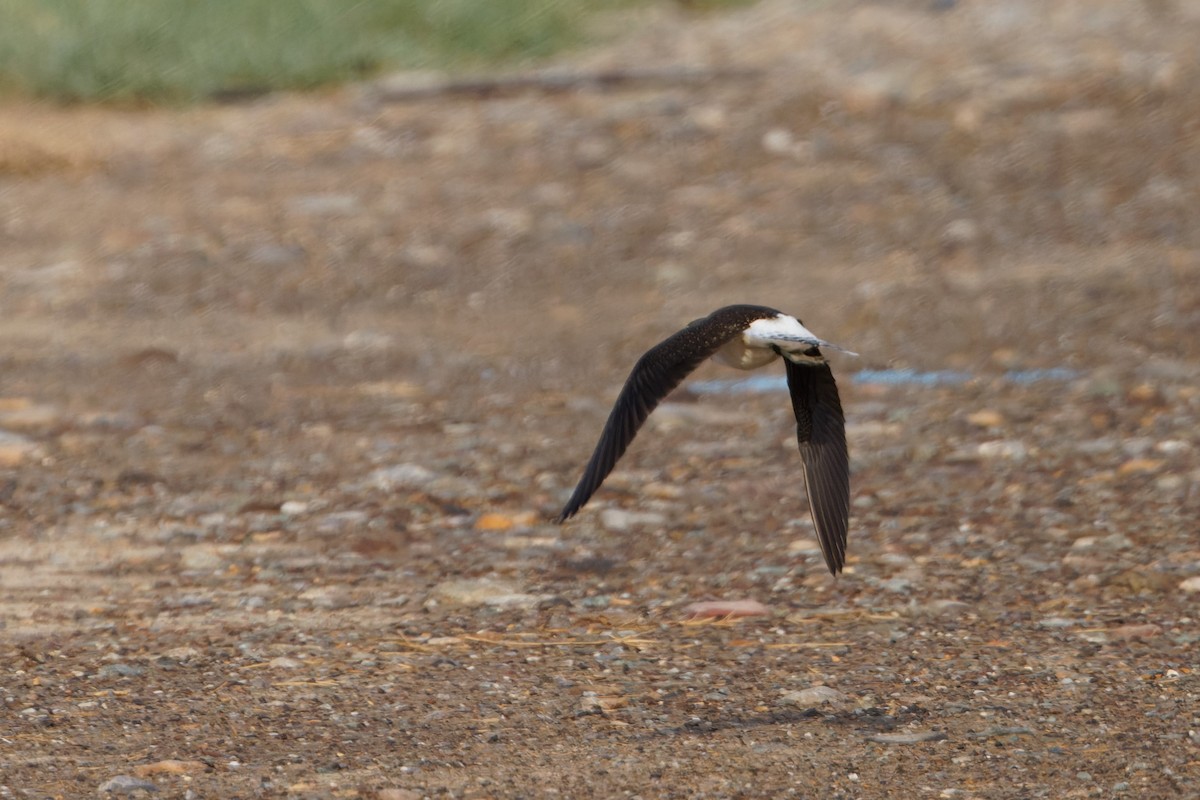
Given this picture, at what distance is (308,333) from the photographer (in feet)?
25.6

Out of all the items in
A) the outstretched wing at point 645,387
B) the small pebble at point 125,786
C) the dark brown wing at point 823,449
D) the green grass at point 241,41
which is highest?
the green grass at point 241,41

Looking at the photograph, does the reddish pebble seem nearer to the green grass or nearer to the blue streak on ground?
the blue streak on ground

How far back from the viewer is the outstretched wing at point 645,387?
3494mm

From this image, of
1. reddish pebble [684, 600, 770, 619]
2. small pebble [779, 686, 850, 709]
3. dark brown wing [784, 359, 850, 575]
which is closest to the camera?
small pebble [779, 686, 850, 709]

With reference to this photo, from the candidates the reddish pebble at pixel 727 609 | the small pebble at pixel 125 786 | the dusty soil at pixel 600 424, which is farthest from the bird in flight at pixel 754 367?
the small pebble at pixel 125 786

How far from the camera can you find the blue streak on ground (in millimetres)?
6836

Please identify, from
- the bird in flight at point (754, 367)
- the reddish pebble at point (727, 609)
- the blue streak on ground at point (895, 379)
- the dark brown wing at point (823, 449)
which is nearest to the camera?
the bird in flight at point (754, 367)

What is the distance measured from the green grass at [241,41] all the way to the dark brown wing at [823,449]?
24.0 ft

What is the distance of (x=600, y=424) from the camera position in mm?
6461

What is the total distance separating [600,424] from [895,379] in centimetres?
113

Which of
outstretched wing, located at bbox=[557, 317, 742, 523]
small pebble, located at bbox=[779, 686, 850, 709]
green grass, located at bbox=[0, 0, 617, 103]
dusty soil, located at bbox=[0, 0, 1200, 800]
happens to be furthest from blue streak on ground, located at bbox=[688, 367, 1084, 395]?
green grass, located at bbox=[0, 0, 617, 103]

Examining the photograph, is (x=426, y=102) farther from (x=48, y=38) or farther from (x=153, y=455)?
(x=153, y=455)

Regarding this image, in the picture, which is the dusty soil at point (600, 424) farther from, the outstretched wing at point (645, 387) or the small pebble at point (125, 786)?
the outstretched wing at point (645, 387)

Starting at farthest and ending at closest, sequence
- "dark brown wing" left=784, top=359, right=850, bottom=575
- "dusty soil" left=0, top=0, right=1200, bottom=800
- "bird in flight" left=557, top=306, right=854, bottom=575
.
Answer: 1. "dark brown wing" left=784, top=359, right=850, bottom=575
2. "dusty soil" left=0, top=0, right=1200, bottom=800
3. "bird in flight" left=557, top=306, right=854, bottom=575
